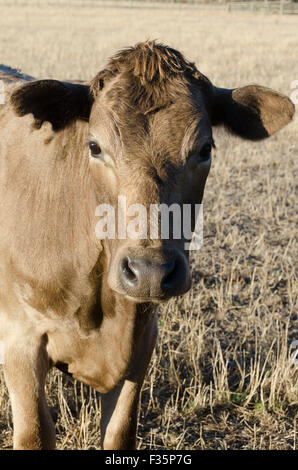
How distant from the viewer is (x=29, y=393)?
3.37m

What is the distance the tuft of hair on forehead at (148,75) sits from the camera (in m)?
2.96

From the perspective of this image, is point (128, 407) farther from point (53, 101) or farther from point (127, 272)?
point (53, 101)

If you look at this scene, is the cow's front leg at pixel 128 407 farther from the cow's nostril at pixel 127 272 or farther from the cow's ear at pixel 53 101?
the cow's ear at pixel 53 101

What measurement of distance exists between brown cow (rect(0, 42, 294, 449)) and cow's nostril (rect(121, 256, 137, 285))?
227 millimetres

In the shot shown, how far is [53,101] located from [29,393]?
167 centimetres

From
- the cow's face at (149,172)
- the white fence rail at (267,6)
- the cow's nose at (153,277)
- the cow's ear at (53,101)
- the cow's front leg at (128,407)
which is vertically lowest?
the cow's front leg at (128,407)

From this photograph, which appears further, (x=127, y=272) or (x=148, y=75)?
(x=148, y=75)

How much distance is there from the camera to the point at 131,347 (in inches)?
137

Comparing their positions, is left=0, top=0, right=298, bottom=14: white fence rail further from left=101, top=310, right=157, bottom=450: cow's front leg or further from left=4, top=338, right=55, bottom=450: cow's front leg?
left=4, top=338, right=55, bottom=450: cow's front leg

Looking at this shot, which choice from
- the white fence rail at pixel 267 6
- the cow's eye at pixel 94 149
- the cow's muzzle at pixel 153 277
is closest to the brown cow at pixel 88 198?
the cow's eye at pixel 94 149

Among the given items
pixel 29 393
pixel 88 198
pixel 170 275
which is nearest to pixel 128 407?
pixel 29 393

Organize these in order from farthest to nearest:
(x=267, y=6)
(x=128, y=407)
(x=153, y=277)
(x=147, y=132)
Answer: (x=267, y=6), (x=128, y=407), (x=147, y=132), (x=153, y=277)

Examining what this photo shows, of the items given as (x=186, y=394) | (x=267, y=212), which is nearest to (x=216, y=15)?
(x=267, y=212)

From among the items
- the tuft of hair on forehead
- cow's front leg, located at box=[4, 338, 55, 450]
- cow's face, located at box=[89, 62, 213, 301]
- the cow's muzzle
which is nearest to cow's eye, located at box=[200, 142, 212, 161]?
cow's face, located at box=[89, 62, 213, 301]
